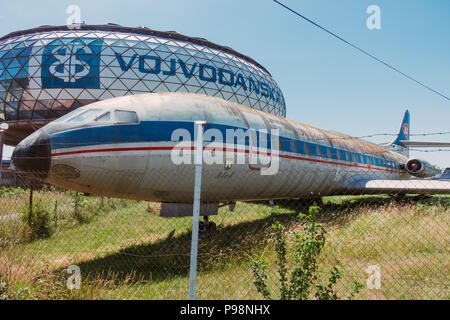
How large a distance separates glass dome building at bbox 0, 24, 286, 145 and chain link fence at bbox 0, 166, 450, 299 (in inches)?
905

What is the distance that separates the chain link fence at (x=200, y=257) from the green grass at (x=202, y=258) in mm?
21

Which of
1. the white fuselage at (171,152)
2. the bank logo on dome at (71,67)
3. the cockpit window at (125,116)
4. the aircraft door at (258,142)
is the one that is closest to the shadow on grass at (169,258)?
the white fuselage at (171,152)

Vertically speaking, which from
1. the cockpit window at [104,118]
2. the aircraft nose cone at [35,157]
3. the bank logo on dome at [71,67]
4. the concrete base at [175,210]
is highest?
the bank logo on dome at [71,67]

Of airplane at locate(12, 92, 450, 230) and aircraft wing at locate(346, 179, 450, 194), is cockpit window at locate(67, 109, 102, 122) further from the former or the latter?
aircraft wing at locate(346, 179, 450, 194)

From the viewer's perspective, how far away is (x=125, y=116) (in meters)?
6.51

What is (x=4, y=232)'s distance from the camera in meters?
8.77

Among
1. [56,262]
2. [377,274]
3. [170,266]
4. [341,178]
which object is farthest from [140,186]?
[341,178]

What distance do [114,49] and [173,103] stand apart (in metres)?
30.7

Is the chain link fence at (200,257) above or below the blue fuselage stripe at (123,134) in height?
below

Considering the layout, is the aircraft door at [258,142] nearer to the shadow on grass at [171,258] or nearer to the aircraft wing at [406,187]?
the shadow on grass at [171,258]

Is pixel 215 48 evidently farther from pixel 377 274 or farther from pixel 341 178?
pixel 377 274

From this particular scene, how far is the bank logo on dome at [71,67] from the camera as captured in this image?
103 ft

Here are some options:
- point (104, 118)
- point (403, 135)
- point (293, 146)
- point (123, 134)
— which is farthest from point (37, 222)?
point (403, 135)
